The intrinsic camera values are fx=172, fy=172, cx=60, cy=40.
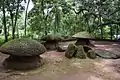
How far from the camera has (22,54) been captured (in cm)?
693

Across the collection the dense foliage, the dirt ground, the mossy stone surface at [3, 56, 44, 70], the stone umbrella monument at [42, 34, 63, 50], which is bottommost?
the dirt ground

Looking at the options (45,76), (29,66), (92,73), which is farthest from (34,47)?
(92,73)

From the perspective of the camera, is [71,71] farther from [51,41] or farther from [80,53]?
[51,41]

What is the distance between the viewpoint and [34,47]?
7.36 metres

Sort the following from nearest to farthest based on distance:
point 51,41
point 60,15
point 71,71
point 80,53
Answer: point 71,71 → point 80,53 → point 51,41 → point 60,15

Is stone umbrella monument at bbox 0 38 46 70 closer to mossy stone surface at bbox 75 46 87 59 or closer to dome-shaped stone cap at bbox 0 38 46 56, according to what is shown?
dome-shaped stone cap at bbox 0 38 46 56

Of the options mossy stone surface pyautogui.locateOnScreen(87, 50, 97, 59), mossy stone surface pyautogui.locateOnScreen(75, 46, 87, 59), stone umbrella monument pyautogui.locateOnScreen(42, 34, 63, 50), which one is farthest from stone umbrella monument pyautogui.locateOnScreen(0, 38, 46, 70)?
stone umbrella monument pyautogui.locateOnScreen(42, 34, 63, 50)

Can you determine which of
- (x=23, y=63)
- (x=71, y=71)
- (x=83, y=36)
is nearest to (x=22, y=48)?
(x=23, y=63)

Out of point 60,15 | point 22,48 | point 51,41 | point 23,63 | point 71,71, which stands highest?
point 60,15

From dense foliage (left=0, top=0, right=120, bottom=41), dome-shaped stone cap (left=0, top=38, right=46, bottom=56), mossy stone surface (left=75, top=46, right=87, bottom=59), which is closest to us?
dome-shaped stone cap (left=0, top=38, right=46, bottom=56)

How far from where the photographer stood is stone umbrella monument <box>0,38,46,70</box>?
276 inches

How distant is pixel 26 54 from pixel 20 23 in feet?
53.2

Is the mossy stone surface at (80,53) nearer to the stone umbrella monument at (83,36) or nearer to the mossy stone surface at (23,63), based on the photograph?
the mossy stone surface at (23,63)

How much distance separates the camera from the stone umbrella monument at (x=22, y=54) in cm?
700
